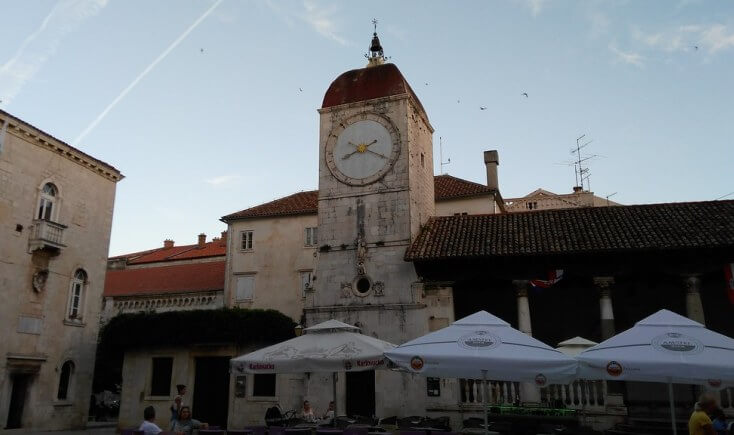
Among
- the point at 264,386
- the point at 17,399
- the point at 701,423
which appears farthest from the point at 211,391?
the point at 701,423

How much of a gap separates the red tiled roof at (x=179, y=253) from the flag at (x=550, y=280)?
24.0 metres

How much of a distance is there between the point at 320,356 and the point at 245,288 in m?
21.1

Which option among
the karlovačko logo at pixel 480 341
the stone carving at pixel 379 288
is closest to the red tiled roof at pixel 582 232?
the stone carving at pixel 379 288

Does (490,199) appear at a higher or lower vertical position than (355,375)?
higher

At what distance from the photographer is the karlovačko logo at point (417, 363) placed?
9.88m

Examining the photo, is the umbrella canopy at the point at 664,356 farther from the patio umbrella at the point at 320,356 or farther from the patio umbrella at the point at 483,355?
the patio umbrella at the point at 320,356

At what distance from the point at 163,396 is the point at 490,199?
60.4ft

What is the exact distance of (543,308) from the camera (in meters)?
22.2

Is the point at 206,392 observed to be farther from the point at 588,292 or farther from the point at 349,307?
the point at 588,292

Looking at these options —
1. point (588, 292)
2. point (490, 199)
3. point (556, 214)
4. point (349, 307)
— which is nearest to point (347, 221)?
point (349, 307)

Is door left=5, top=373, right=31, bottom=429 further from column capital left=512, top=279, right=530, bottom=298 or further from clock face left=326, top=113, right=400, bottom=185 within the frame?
column capital left=512, top=279, right=530, bottom=298

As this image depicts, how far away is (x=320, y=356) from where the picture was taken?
11.9 metres

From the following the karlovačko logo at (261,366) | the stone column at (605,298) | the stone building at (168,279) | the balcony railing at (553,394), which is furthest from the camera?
the stone building at (168,279)

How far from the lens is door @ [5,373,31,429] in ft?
72.3
